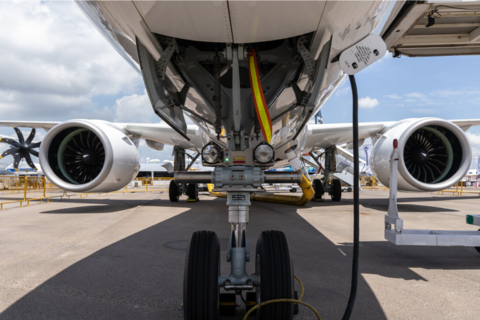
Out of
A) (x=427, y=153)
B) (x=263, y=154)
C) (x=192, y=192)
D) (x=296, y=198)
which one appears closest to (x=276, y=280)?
(x=263, y=154)

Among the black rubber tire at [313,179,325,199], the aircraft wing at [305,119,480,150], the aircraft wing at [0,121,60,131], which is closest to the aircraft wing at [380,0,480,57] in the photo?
the aircraft wing at [305,119,480,150]

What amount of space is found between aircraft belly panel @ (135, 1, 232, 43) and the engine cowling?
5.51 meters

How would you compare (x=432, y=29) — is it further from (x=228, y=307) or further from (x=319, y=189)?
(x=319, y=189)

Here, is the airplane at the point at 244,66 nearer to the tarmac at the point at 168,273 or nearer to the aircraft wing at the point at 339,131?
the tarmac at the point at 168,273

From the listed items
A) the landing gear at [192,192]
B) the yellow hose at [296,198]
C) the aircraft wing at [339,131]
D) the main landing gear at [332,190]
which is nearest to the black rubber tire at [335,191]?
the main landing gear at [332,190]

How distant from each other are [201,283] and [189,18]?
1.66 metres

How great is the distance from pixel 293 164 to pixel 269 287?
233 inches

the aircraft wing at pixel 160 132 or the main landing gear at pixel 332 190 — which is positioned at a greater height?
the aircraft wing at pixel 160 132

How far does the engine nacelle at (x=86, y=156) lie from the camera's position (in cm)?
699

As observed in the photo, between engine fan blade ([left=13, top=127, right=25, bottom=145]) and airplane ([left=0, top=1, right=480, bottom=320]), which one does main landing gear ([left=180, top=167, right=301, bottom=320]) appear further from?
engine fan blade ([left=13, top=127, right=25, bottom=145])

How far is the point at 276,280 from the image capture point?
7.10 ft

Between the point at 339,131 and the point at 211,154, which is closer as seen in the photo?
the point at 211,154

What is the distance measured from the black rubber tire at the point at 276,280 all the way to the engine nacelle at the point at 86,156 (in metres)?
5.48

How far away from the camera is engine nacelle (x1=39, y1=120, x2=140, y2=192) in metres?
6.99
